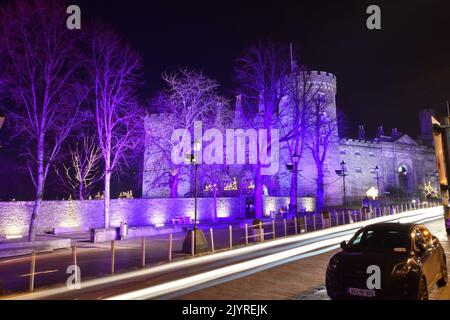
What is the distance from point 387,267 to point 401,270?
9.4 inches

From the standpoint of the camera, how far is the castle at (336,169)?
38.1 m

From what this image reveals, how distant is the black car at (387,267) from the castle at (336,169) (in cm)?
2466

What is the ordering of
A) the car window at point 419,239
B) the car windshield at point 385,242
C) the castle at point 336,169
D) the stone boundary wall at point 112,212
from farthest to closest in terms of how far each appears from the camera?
1. the castle at point 336,169
2. the stone boundary wall at point 112,212
3. the car window at point 419,239
4. the car windshield at point 385,242

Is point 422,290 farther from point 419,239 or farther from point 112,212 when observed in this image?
point 112,212

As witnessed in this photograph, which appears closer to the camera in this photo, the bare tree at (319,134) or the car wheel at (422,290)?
the car wheel at (422,290)

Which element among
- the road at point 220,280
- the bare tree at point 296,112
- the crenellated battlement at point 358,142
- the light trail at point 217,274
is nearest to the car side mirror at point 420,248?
the road at point 220,280

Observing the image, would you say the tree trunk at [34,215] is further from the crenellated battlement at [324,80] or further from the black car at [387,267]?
the crenellated battlement at [324,80]

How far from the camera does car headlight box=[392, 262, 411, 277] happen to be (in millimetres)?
6551

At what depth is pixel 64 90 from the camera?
838 inches

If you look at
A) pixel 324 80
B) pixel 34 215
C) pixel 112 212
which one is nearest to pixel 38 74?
pixel 34 215

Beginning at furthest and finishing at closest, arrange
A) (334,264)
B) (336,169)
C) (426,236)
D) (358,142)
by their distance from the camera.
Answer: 1. (358,142)
2. (336,169)
3. (426,236)
4. (334,264)

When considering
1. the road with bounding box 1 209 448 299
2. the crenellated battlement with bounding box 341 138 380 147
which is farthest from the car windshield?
the crenellated battlement with bounding box 341 138 380 147

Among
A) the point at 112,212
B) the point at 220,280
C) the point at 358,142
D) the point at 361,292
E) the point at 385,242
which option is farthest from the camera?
the point at 358,142

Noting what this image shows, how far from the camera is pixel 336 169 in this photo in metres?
55.2
